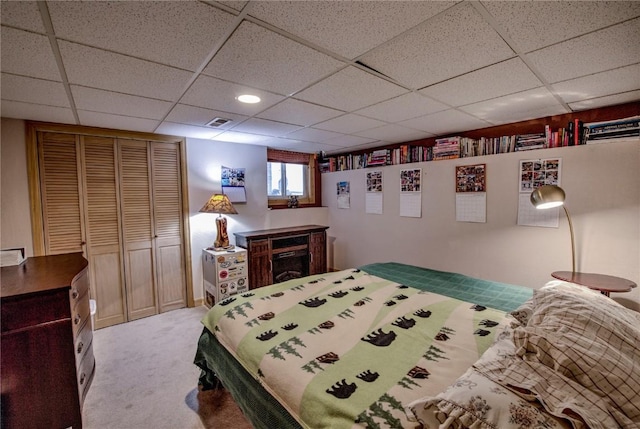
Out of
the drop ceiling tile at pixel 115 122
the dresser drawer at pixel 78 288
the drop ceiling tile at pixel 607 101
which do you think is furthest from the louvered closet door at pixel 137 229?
the drop ceiling tile at pixel 607 101

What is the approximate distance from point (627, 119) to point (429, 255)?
221 centimetres

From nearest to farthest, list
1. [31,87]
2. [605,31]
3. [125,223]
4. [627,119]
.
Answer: [605,31] < [31,87] < [627,119] < [125,223]

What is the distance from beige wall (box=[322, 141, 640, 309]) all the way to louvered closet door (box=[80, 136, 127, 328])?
10.7 ft

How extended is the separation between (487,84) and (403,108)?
2.18ft

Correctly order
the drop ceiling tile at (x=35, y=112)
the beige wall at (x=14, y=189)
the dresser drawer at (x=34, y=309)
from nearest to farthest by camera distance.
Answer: the dresser drawer at (x=34, y=309)
the drop ceiling tile at (x=35, y=112)
the beige wall at (x=14, y=189)

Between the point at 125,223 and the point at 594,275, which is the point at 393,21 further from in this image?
the point at 125,223

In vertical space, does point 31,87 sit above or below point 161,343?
above

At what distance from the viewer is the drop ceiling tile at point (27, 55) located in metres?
1.30

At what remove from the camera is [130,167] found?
325 cm

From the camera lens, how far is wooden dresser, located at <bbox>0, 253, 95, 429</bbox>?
4.68 ft

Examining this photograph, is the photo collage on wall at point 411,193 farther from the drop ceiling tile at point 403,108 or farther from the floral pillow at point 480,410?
the floral pillow at point 480,410

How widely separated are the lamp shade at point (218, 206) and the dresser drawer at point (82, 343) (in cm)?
171

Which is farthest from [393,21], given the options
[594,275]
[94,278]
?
[94,278]

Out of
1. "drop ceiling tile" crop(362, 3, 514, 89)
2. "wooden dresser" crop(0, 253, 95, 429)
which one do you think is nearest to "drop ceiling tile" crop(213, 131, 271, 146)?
"drop ceiling tile" crop(362, 3, 514, 89)
